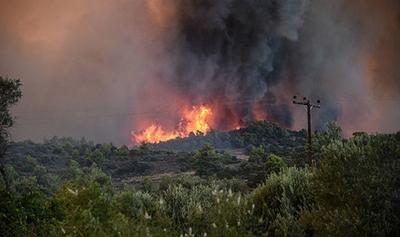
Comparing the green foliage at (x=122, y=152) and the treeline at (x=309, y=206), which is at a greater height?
the green foliage at (x=122, y=152)

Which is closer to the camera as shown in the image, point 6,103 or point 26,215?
point 26,215

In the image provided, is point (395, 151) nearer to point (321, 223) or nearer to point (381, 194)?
point (381, 194)

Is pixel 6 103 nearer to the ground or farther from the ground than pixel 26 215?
farther from the ground

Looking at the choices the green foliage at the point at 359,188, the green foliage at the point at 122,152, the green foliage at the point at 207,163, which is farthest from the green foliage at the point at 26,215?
the green foliage at the point at 122,152

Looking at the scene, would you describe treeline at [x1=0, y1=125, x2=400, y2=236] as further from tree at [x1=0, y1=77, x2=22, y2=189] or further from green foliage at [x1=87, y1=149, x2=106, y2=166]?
green foliage at [x1=87, y1=149, x2=106, y2=166]

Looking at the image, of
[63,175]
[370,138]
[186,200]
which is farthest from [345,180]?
[63,175]

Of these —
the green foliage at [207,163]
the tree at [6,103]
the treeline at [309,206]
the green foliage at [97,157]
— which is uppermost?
the green foliage at [97,157]

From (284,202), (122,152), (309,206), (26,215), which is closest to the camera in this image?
(284,202)

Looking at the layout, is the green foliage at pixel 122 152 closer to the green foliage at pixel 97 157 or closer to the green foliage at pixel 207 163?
the green foliage at pixel 97 157

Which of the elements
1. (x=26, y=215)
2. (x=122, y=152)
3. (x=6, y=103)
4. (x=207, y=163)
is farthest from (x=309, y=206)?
(x=122, y=152)

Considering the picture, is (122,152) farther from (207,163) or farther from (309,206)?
(309,206)

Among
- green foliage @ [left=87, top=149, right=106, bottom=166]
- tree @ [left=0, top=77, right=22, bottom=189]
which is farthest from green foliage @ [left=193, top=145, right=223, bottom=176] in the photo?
tree @ [left=0, top=77, right=22, bottom=189]

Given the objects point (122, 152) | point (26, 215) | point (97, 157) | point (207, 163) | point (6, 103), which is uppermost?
point (122, 152)

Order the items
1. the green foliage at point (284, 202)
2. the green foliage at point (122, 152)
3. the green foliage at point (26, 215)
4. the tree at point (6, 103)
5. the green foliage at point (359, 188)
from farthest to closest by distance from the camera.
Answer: the green foliage at point (122, 152), the tree at point (6, 103), the green foliage at point (26, 215), the green foliage at point (284, 202), the green foliage at point (359, 188)
